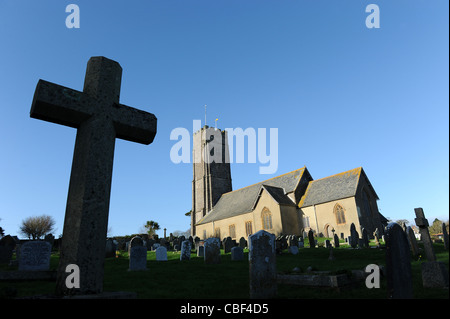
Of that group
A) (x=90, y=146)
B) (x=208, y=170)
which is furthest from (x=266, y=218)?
(x=90, y=146)

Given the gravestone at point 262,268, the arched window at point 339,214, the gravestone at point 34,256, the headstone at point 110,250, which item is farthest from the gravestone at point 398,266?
the arched window at point 339,214

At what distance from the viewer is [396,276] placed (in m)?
4.26

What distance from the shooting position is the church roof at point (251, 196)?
38.9 metres

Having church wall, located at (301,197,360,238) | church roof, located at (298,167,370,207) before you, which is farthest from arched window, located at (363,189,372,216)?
church wall, located at (301,197,360,238)

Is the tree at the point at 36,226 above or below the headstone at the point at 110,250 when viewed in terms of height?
above

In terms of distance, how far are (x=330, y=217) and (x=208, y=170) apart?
27550 millimetres

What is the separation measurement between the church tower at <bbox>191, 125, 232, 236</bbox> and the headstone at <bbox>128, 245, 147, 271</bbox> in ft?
136

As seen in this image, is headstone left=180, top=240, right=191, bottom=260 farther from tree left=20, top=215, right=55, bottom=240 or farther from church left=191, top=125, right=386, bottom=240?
tree left=20, top=215, right=55, bottom=240

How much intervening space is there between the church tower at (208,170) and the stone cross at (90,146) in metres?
48.9

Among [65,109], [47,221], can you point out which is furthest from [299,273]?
[47,221]

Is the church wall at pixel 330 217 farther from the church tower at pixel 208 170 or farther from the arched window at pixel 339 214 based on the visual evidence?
the church tower at pixel 208 170

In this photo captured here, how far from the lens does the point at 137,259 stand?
10.7m
